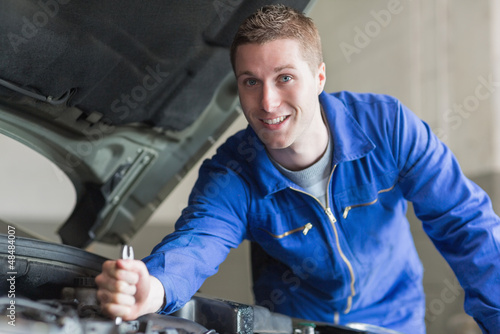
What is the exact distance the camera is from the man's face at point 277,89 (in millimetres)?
1112

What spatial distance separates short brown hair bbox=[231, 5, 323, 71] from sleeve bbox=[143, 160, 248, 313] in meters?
0.33

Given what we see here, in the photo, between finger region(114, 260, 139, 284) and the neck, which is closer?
finger region(114, 260, 139, 284)

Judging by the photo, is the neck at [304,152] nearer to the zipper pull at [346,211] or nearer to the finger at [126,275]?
the zipper pull at [346,211]

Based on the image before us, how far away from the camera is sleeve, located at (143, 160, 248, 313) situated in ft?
3.24

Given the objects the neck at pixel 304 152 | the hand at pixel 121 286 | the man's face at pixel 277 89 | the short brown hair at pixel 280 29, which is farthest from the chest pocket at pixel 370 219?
the hand at pixel 121 286

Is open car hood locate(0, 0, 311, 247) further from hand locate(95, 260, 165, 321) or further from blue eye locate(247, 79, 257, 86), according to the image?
hand locate(95, 260, 165, 321)

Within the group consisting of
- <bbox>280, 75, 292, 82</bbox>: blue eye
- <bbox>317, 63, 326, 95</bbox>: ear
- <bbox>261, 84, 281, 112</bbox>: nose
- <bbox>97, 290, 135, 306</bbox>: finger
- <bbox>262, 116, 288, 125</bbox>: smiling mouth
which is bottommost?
<bbox>97, 290, 135, 306</bbox>: finger

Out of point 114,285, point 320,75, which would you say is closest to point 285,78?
point 320,75

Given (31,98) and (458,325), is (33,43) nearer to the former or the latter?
(31,98)

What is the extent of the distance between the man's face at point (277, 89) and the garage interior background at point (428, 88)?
1.56m

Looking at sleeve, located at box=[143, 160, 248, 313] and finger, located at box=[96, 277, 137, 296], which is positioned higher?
sleeve, located at box=[143, 160, 248, 313]

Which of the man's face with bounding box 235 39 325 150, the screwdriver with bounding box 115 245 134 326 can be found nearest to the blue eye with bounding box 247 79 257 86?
the man's face with bounding box 235 39 325 150

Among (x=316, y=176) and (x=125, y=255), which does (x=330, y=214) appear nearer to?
(x=316, y=176)

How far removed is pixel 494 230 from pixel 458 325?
1811 millimetres
